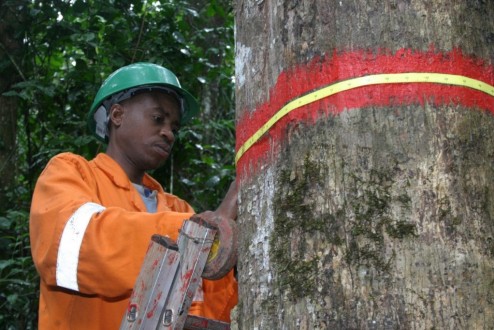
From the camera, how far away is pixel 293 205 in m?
1.45

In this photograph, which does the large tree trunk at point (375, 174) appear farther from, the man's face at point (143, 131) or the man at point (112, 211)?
the man's face at point (143, 131)

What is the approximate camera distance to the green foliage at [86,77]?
5.11m

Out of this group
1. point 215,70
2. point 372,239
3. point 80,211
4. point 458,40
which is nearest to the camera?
point 372,239

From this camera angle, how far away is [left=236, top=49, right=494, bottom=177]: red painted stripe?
1.42 meters

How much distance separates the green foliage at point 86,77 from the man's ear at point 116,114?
1.53 m

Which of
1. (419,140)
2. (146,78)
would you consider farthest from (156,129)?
(419,140)

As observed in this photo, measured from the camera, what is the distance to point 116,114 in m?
3.42

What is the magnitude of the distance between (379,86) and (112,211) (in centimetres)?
→ 122

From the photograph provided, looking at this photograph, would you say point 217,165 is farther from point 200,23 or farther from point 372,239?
point 372,239

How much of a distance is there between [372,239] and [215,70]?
13.3 ft

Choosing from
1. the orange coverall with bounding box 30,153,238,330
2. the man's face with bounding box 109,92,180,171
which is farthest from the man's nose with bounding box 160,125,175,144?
the orange coverall with bounding box 30,153,238,330

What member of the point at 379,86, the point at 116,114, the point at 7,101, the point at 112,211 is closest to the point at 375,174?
the point at 379,86

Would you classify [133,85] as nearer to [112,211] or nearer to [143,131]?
[143,131]

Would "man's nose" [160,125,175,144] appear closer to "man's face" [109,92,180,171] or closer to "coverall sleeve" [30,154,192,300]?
"man's face" [109,92,180,171]
